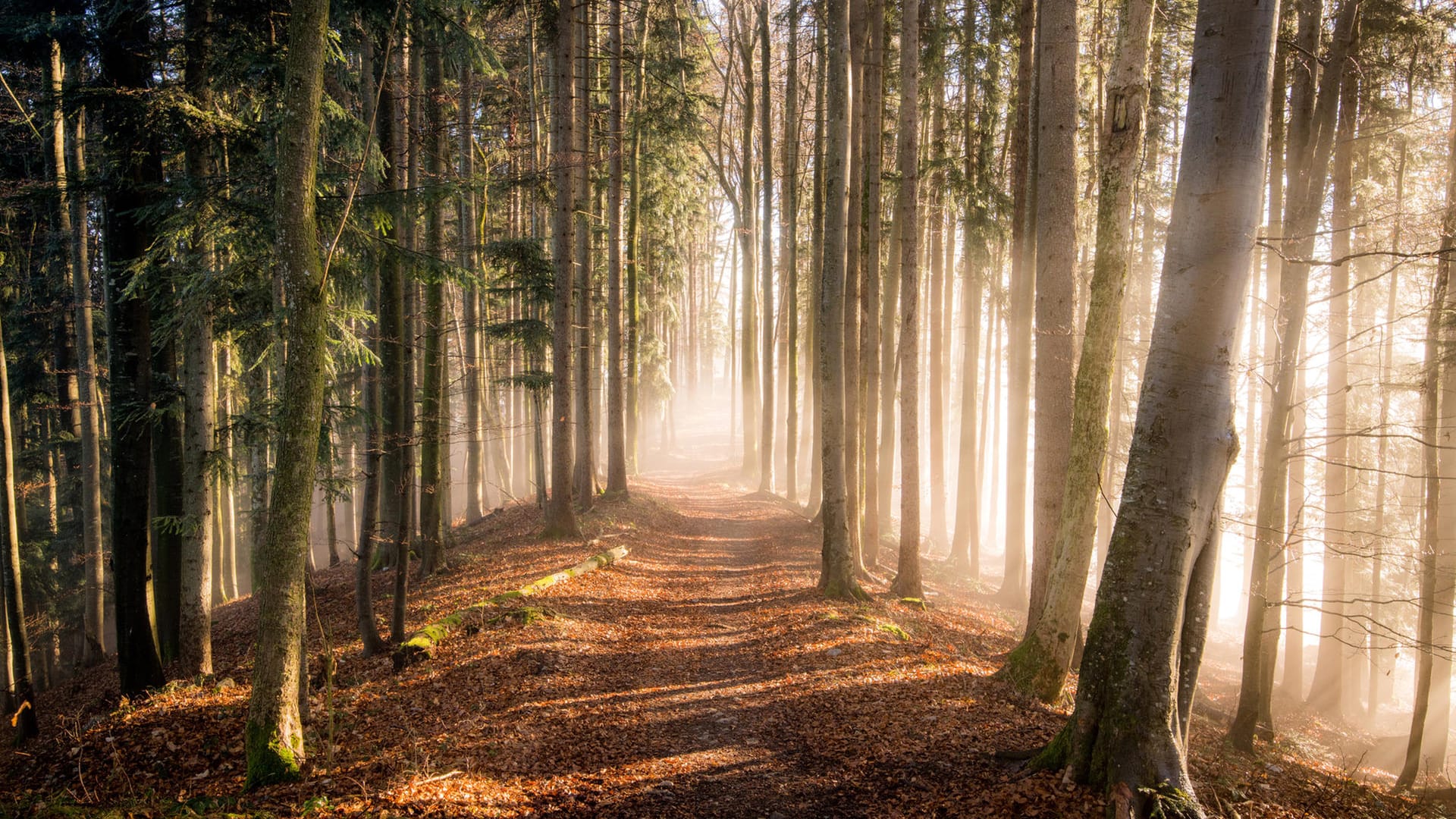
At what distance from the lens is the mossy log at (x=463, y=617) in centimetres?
780

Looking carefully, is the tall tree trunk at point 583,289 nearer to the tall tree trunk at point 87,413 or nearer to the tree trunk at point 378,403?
the tree trunk at point 378,403

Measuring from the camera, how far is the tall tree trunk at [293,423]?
202 inches

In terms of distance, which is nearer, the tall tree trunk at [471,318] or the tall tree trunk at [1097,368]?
the tall tree trunk at [1097,368]

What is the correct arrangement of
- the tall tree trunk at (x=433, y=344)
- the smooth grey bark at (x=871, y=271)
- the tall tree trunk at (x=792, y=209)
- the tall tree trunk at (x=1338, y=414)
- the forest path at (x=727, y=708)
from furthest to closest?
the tall tree trunk at (x=792, y=209), the smooth grey bark at (x=871, y=271), the tall tree trunk at (x=1338, y=414), the tall tree trunk at (x=433, y=344), the forest path at (x=727, y=708)

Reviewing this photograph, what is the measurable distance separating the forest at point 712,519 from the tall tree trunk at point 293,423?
32 millimetres

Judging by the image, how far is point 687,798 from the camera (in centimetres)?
515

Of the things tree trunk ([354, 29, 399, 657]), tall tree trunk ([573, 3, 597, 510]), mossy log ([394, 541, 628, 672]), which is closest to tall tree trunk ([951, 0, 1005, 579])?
tall tree trunk ([573, 3, 597, 510])

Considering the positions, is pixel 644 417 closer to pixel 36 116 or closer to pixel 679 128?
pixel 679 128

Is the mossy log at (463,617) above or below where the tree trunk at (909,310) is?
below

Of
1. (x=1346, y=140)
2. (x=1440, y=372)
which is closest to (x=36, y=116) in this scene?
(x=1346, y=140)

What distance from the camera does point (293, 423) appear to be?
5246 millimetres

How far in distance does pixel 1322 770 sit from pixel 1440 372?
6466mm

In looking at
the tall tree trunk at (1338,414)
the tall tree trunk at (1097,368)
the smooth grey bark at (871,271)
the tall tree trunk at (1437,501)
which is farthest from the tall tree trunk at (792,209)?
the tall tree trunk at (1437,501)

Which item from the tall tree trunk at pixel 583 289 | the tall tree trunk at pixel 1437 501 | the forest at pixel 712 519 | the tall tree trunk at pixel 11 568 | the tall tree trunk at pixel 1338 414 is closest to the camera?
the forest at pixel 712 519
